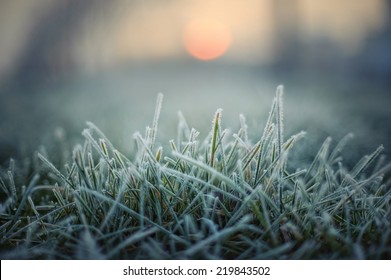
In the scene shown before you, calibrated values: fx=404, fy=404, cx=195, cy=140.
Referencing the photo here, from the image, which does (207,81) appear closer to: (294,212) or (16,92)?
(16,92)

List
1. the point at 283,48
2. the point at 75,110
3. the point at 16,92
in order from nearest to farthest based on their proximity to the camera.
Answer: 1. the point at 75,110
2. the point at 16,92
3. the point at 283,48

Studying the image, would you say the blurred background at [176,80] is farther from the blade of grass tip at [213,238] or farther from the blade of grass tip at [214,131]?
the blade of grass tip at [213,238]

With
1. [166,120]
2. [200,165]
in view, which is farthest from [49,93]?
[200,165]

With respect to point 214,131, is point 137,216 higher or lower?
lower

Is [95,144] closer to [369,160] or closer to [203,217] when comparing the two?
[203,217]

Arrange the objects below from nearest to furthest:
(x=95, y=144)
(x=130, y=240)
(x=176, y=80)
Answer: (x=130, y=240), (x=95, y=144), (x=176, y=80)

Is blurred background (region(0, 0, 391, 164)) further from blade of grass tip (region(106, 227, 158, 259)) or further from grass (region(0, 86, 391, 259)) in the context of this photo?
blade of grass tip (region(106, 227, 158, 259))

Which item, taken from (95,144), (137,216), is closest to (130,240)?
(137,216)

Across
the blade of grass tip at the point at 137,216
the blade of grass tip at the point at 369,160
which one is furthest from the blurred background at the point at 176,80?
the blade of grass tip at the point at 137,216

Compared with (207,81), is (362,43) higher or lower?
higher
